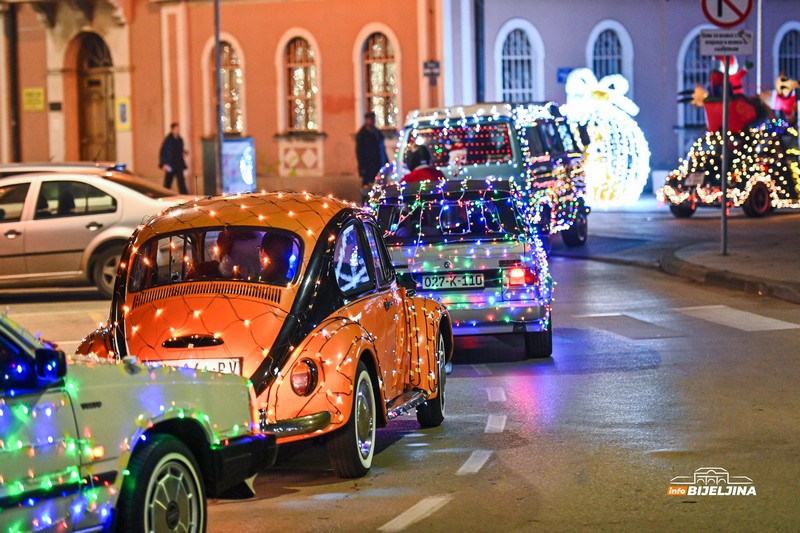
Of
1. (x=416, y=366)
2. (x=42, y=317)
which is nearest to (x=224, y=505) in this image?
(x=416, y=366)

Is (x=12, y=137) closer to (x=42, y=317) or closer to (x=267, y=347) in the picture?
(x=42, y=317)

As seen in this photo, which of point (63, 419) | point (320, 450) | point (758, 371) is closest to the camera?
point (63, 419)

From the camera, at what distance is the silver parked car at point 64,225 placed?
17984 mm

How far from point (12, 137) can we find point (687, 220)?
18.7 metres

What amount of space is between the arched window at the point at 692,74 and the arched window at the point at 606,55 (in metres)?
1.68

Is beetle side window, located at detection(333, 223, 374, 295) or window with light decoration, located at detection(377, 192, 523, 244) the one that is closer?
beetle side window, located at detection(333, 223, 374, 295)

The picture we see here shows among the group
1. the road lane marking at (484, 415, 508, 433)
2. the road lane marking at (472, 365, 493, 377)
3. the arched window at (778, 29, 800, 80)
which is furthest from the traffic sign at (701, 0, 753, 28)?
the arched window at (778, 29, 800, 80)

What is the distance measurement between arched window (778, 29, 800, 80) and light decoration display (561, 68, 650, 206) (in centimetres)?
712

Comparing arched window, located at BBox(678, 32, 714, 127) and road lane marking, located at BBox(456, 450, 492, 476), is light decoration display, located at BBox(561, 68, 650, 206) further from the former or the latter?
road lane marking, located at BBox(456, 450, 492, 476)

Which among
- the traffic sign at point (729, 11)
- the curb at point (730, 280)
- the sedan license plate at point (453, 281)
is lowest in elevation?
the curb at point (730, 280)

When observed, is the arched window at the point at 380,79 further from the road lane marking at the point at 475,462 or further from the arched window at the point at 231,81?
the road lane marking at the point at 475,462

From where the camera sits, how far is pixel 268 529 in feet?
23.3


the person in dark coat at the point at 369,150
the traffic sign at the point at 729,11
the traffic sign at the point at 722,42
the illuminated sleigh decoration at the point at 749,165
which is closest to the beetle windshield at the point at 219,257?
the traffic sign at the point at 729,11

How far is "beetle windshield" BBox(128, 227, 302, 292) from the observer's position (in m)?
8.42
